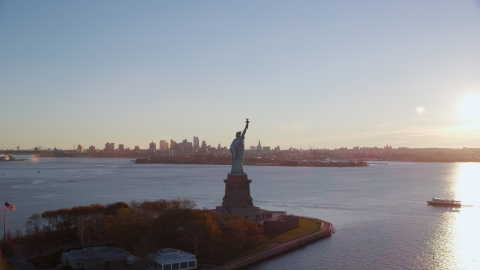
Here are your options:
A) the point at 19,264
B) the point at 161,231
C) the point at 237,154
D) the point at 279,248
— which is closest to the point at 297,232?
the point at 279,248

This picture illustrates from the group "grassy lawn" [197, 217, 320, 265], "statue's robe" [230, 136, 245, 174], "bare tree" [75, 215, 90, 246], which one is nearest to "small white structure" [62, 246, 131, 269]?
"bare tree" [75, 215, 90, 246]

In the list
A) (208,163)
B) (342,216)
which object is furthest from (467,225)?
(208,163)

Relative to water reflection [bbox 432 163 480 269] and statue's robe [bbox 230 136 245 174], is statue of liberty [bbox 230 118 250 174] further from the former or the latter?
water reflection [bbox 432 163 480 269]

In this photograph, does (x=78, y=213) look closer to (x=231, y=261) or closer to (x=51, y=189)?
(x=231, y=261)

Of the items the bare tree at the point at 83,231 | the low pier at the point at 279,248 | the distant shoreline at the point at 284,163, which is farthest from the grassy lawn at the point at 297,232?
the distant shoreline at the point at 284,163

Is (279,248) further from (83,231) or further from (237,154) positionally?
(83,231)
